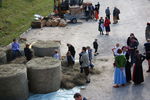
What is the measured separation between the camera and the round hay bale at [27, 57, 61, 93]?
14352mm

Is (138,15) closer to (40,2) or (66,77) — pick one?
(40,2)

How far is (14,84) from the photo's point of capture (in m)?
13.6

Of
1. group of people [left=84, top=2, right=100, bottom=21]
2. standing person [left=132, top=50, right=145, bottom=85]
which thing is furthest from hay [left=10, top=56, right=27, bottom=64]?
group of people [left=84, top=2, right=100, bottom=21]

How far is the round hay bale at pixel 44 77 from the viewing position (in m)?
14.4

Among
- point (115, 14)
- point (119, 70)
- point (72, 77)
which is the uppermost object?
point (115, 14)

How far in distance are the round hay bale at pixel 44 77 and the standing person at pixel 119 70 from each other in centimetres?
263

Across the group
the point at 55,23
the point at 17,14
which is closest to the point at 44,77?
the point at 55,23

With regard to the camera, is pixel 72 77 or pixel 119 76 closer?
pixel 119 76

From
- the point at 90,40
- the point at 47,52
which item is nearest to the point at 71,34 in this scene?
the point at 90,40

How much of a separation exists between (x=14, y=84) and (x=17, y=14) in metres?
21.1

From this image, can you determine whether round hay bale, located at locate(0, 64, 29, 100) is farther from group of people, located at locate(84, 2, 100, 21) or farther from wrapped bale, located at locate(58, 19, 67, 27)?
group of people, located at locate(84, 2, 100, 21)

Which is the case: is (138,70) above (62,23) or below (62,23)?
below

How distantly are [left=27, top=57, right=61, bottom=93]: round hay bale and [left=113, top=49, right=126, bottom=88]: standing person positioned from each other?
2632 mm

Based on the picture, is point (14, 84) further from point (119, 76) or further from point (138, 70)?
point (138, 70)
